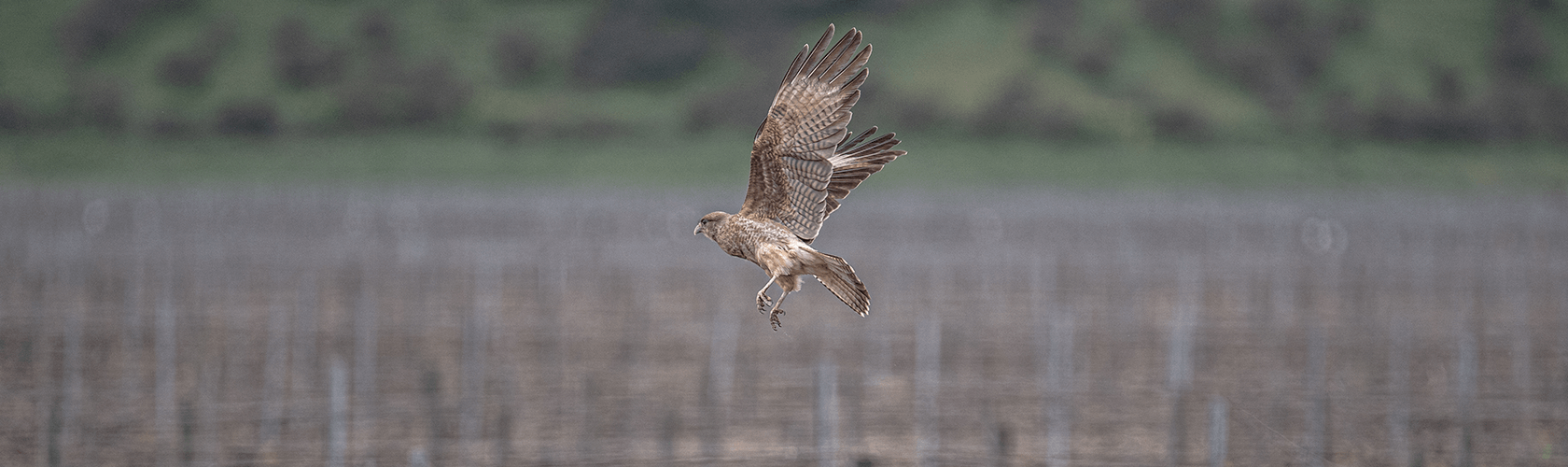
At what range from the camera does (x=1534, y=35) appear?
7175 cm

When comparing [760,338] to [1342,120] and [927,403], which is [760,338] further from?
[1342,120]

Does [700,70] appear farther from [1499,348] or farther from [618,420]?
[618,420]

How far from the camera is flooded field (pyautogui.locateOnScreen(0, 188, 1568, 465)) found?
14.2m

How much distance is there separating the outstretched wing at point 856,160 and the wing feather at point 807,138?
10 mm

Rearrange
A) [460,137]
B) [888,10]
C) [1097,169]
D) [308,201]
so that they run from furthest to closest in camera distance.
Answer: [888,10]
[460,137]
[1097,169]
[308,201]

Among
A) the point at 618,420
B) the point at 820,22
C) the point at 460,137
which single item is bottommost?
the point at 618,420

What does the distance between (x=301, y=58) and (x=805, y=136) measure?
66.3 meters

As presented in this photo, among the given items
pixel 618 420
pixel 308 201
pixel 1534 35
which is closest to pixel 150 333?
pixel 618 420

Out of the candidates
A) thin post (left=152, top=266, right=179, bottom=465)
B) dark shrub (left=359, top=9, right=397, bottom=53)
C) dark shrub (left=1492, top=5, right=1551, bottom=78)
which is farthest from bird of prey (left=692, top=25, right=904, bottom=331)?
dark shrub (left=1492, top=5, right=1551, bottom=78)

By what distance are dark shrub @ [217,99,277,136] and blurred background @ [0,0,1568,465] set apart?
0.51 feet

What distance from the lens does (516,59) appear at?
68.9 m

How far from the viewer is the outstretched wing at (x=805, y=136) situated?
4.96 meters

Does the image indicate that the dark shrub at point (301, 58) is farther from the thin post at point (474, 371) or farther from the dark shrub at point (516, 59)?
the thin post at point (474, 371)

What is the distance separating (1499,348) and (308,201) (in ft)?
117
